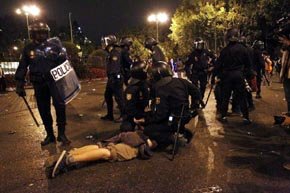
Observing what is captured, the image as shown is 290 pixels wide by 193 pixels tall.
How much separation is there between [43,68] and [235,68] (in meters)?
3.75

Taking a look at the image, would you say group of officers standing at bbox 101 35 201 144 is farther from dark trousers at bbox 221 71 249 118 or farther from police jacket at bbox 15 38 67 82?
dark trousers at bbox 221 71 249 118

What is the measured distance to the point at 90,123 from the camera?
868cm

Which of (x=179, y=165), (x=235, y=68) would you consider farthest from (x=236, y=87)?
(x=179, y=165)

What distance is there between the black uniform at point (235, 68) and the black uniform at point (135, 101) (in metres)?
2.25

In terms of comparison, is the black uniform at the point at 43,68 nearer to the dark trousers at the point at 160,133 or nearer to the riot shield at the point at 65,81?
the riot shield at the point at 65,81

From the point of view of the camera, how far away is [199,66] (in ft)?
32.4

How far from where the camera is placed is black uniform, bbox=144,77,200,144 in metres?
5.81

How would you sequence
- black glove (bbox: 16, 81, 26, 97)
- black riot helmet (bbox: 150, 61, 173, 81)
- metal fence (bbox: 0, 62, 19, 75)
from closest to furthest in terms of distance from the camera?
black riot helmet (bbox: 150, 61, 173, 81) → black glove (bbox: 16, 81, 26, 97) → metal fence (bbox: 0, 62, 19, 75)

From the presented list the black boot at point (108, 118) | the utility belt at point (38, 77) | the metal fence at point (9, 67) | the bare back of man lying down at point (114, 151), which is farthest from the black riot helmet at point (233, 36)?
the metal fence at point (9, 67)

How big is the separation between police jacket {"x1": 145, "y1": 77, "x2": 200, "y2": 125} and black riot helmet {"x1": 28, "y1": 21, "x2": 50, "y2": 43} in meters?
1.99

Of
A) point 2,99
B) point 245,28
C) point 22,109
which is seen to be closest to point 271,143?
point 22,109

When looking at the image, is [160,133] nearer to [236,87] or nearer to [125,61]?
[236,87]

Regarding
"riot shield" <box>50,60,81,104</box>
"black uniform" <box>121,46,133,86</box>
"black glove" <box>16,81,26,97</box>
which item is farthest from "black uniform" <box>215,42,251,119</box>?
"black glove" <box>16,81,26,97</box>

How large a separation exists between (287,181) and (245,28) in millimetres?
25076
